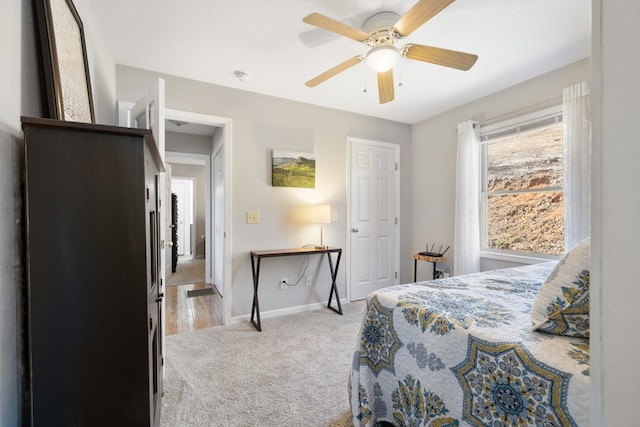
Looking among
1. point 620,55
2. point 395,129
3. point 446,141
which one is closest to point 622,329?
point 620,55

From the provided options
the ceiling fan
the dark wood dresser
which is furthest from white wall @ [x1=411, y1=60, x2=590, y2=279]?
the dark wood dresser

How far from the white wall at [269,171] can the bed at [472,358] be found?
6.09ft

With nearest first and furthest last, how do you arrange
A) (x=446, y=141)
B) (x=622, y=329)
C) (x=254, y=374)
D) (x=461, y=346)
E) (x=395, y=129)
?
(x=622, y=329), (x=461, y=346), (x=254, y=374), (x=446, y=141), (x=395, y=129)

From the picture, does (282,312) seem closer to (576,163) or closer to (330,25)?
(330,25)

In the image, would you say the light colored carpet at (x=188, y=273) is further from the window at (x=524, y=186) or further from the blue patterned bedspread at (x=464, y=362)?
the window at (x=524, y=186)

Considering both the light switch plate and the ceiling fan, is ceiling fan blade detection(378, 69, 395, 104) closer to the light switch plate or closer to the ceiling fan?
the ceiling fan

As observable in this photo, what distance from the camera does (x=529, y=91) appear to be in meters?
2.87

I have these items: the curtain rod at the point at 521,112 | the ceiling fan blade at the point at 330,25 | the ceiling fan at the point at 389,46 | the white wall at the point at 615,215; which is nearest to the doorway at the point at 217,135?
the ceiling fan blade at the point at 330,25

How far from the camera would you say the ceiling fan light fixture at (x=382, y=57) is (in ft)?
6.08

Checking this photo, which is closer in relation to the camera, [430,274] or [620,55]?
[620,55]

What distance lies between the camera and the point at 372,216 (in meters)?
3.92

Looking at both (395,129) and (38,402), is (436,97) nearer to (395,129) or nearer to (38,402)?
(395,129)

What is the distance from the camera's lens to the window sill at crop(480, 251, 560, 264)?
276 centimetres

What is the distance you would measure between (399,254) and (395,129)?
180cm
